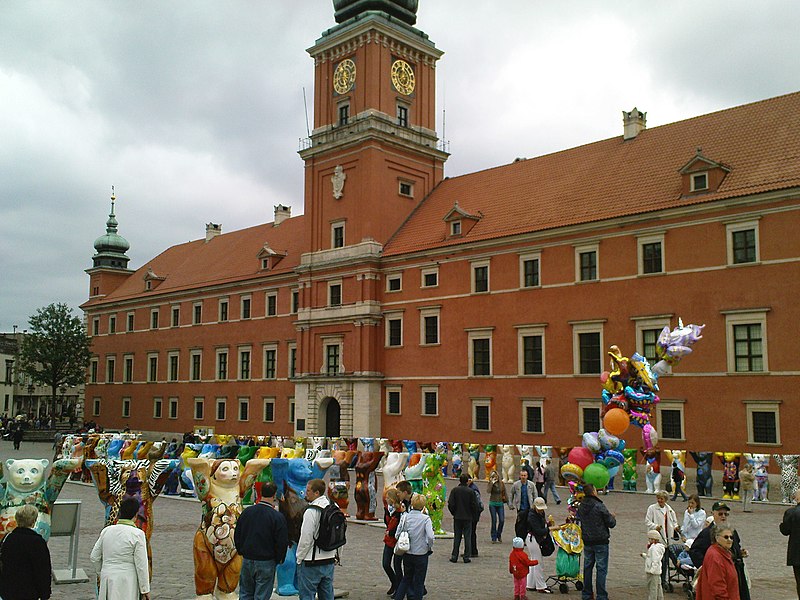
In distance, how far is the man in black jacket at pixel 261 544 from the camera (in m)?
9.34

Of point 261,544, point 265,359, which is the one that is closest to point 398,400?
point 265,359

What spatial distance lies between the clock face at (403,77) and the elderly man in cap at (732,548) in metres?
38.0

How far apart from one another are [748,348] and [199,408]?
36984 mm

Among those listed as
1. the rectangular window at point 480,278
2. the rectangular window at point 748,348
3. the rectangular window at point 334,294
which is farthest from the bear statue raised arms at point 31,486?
the rectangular window at point 334,294

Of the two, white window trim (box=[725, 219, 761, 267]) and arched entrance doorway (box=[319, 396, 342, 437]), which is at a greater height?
white window trim (box=[725, 219, 761, 267])

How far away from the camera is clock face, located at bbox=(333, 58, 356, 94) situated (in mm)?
45719

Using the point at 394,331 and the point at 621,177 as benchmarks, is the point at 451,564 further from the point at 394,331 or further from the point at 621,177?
the point at 394,331

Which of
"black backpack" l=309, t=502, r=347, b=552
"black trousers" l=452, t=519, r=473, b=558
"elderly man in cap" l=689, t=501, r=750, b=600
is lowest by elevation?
"black trousers" l=452, t=519, r=473, b=558

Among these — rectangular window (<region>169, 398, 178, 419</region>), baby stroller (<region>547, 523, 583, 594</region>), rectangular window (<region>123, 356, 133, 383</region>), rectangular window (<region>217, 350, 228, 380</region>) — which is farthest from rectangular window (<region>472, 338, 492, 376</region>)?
rectangular window (<region>123, 356, 133, 383</region>)

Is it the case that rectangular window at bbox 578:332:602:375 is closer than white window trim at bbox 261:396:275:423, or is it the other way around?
rectangular window at bbox 578:332:602:375

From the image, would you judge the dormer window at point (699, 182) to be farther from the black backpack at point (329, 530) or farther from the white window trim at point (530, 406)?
the black backpack at point (329, 530)

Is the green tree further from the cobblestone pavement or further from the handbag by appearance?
the handbag

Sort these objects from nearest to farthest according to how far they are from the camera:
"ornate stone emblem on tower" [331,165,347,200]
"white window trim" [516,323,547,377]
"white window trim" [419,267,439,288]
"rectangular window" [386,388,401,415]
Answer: "white window trim" [516,323,547,377]
"white window trim" [419,267,439,288]
"rectangular window" [386,388,401,415]
"ornate stone emblem on tower" [331,165,347,200]

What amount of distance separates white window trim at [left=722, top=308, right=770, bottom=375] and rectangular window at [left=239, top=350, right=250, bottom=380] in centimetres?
3115
